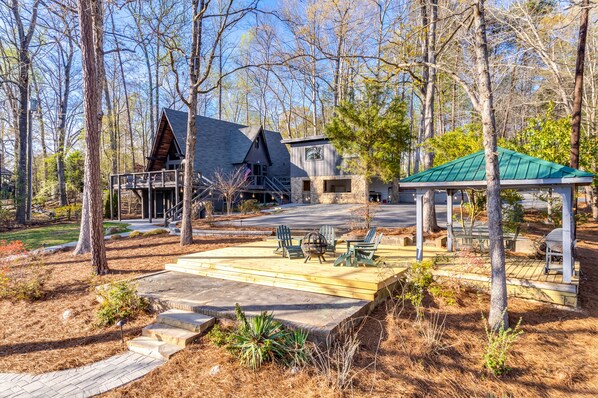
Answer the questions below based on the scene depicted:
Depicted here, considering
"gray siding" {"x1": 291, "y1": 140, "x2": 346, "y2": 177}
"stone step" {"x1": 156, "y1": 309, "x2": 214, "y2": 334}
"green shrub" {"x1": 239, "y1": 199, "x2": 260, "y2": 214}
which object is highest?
"gray siding" {"x1": 291, "y1": 140, "x2": 346, "y2": 177}

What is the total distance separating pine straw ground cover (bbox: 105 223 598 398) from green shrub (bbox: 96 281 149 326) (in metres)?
1.72

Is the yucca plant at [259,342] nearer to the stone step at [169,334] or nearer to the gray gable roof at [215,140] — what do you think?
the stone step at [169,334]

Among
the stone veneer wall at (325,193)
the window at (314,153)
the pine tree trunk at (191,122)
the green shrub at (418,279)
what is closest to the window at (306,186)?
the stone veneer wall at (325,193)

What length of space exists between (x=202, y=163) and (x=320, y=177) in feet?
30.5

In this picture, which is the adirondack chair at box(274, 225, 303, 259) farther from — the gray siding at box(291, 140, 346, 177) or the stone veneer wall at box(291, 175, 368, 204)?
the gray siding at box(291, 140, 346, 177)

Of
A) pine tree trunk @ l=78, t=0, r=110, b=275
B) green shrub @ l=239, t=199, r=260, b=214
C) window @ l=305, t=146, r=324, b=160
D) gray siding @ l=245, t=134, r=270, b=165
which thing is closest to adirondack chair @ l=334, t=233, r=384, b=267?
pine tree trunk @ l=78, t=0, r=110, b=275

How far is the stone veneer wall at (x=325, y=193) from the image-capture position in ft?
83.3

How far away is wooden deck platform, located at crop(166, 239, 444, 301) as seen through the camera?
215 inches

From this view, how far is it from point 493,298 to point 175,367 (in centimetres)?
439

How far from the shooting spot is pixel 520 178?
5586mm

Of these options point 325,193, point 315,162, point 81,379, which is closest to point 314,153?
point 315,162

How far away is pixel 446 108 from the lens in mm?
28062

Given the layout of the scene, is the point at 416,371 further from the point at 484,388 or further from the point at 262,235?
the point at 262,235

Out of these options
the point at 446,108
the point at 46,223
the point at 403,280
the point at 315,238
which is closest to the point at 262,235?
the point at 315,238
